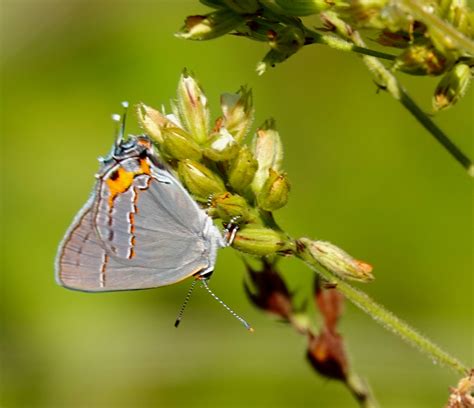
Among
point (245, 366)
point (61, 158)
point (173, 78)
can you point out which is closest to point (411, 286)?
point (245, 366)

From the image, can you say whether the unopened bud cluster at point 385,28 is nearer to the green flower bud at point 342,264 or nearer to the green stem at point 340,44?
the green stem at point 340,44

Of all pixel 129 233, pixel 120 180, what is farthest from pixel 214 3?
pixel 129 233

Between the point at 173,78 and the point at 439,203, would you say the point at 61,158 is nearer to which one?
the point at 173,78

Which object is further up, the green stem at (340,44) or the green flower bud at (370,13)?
the green flower bud at (370,13)

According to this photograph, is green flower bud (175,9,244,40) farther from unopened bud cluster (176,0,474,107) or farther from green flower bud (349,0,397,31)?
green flower bud (349,0,397,31)

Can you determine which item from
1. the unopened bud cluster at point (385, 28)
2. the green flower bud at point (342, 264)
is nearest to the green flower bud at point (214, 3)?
the unopened bud cluster at point (385, 28)

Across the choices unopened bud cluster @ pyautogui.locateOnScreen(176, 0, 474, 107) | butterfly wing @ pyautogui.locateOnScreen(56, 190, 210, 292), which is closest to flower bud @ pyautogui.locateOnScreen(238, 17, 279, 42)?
unopened bud cluster @ pyautogui.locateOnScreen(176, 0, 474, 107)

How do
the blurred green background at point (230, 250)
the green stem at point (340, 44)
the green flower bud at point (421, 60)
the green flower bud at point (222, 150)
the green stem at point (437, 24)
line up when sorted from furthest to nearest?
the blurred green background at point (230, 250), the green flower bud at point (222, 150), the green stem at point (340, 44), the green flower bud at point (421, 60), the green stem at point (437, 24)
